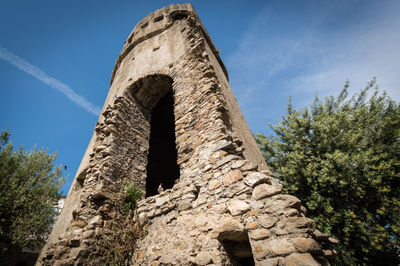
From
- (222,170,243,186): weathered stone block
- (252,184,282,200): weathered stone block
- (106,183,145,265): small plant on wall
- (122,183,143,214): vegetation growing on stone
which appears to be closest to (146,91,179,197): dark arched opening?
(122,183,143,214): vegetation growing on stone

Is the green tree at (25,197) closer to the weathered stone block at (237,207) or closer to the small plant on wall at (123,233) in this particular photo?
the small plant on wall at (123,233)

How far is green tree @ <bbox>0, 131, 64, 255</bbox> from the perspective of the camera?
878 cm

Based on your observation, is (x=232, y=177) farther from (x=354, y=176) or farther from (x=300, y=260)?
(x=354, y=176)

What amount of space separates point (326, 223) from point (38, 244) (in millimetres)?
13234

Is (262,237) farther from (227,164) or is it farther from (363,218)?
(363,218)

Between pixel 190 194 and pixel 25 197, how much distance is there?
10800 millimetres

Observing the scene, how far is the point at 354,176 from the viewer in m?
6.66

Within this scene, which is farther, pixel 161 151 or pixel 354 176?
pixel 161 151

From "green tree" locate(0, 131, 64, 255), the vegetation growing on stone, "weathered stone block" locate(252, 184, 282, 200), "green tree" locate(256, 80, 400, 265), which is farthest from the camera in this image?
"green tree" locate(0, 131, 64, 255)

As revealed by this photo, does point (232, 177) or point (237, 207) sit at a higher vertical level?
point (232, 177)

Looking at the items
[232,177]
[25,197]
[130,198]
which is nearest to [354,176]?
[232,177]

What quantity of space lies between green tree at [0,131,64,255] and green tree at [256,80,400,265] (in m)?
12.2

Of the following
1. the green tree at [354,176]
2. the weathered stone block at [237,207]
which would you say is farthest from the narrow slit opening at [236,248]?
the green tree at [354,176]

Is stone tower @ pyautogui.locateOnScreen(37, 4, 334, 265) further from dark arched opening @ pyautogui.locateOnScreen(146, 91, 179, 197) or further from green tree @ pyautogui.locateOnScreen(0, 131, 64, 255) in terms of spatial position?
green tree @ pyautogui.locateOnScreen(0, 131, 64, 255)
